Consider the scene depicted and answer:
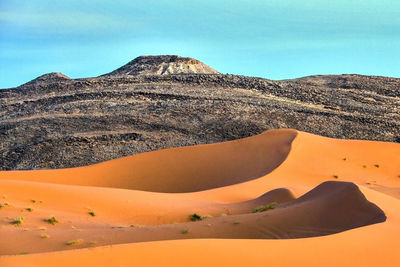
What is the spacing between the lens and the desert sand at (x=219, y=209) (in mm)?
7359

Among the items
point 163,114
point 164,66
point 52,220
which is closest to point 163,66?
point 164,66

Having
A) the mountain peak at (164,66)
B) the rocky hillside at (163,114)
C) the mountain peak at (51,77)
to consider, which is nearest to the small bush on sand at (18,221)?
the rocky hillside at (163,114)

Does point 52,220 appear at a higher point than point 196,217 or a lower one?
higher

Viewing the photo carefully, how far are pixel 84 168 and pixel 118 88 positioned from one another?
745 inches

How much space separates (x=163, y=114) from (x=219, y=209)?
67.1ft

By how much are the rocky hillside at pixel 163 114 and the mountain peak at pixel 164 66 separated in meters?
20.2

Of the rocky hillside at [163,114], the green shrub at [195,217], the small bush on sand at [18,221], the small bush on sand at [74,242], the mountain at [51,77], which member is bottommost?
the green shrub at [195,217]

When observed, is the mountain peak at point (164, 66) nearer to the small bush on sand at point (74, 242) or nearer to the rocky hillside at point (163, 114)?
the rocky hillside at point (163, 114)

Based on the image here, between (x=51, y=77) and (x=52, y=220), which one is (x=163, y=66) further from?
(x=52, y=220)

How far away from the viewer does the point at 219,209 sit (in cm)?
1559

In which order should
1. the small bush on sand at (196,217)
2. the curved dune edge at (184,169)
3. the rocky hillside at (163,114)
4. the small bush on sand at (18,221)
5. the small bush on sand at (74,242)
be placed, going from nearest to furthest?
the small bush on sand at (74,242) < the small bush on sand at (18,221) < the small bush on sand at (196,217) < the curved dune edge at (184,169) < the rocky hillside at (163,114)

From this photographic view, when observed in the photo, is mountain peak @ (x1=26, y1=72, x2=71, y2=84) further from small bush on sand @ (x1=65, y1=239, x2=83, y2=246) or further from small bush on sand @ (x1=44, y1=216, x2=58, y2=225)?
small bush on sand @ (x1=65, y1=239, x2=83, y2=246)

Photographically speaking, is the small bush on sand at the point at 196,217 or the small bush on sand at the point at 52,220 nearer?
the small bush on sand at the point at 52,220

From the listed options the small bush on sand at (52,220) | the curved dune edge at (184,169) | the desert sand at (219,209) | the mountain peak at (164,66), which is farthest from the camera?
the mountain peak at (164,66)
